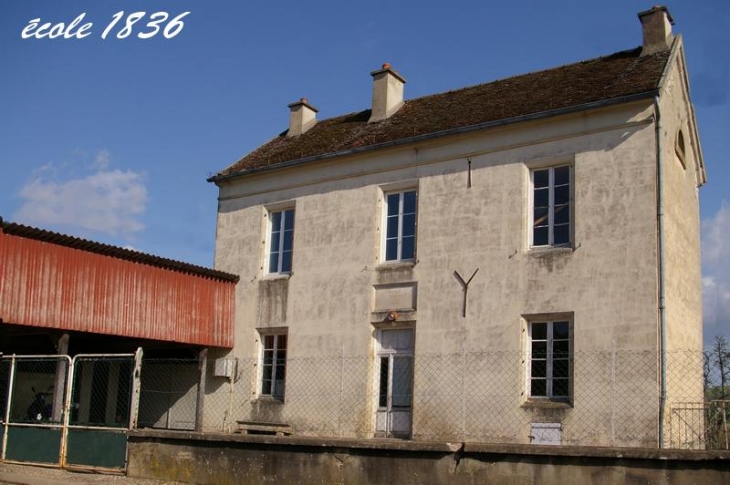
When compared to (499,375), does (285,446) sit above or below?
below

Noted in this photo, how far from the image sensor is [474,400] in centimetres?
1557

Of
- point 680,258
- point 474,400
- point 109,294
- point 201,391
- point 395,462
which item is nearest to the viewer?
point 395,462

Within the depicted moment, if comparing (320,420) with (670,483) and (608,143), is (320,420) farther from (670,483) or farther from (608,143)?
(670,483)

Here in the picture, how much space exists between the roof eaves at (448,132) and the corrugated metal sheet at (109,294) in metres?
2.70

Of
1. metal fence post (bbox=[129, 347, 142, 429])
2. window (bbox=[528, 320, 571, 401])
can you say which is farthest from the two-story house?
metal fence post (bbox=[129, 347, 142, 429])

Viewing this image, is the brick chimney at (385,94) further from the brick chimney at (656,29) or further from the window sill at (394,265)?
the brick chimney at (656,29)

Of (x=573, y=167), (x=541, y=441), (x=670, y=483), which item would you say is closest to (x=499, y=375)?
(x=541, y=441)

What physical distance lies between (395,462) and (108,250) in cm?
990

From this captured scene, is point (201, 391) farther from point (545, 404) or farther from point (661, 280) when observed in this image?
point (661, 280)

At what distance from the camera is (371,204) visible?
59.0ft

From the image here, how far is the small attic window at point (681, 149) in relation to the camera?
16734 mm

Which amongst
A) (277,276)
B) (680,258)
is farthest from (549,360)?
(277,276)

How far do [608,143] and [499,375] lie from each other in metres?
4.76

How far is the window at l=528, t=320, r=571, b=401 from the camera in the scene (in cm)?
1487
